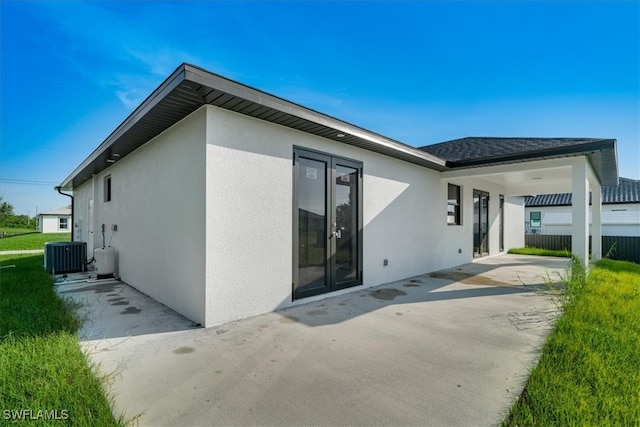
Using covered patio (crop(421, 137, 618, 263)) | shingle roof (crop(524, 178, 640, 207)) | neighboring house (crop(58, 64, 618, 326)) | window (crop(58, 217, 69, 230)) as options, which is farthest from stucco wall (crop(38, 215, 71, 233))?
shingle roof (crop(524, 178, 640, 207))

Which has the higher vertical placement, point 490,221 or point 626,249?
point 490,221

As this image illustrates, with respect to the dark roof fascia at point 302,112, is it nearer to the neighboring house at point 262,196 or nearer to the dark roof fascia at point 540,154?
the neighboring house at point 262,196

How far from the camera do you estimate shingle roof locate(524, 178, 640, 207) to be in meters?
17.4

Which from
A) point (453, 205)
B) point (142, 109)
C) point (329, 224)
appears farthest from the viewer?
point (453, 205)

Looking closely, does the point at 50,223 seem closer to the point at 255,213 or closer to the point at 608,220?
the point at 255,213

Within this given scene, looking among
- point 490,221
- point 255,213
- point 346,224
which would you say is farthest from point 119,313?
point 490,221

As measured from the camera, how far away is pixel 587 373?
2.27m

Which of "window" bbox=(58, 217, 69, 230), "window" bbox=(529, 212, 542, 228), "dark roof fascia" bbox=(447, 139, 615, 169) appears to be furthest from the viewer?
"window" bbox=(58, 217, 69, 230)

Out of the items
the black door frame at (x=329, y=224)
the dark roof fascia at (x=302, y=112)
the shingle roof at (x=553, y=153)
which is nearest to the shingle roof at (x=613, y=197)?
the shingle roof at (x=553, y=153)

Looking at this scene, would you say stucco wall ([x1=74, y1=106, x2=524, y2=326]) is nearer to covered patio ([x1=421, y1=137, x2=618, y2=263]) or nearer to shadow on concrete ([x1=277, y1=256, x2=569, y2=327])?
shadow on concrete ([x1=277, y1=256, x2=569, y2=327])

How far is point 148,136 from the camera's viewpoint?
5.00 m

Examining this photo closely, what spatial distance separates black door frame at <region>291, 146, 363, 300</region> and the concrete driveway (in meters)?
0.36

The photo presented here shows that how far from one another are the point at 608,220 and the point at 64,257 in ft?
84.8

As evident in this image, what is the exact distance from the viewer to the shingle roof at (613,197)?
17375 millimetres
